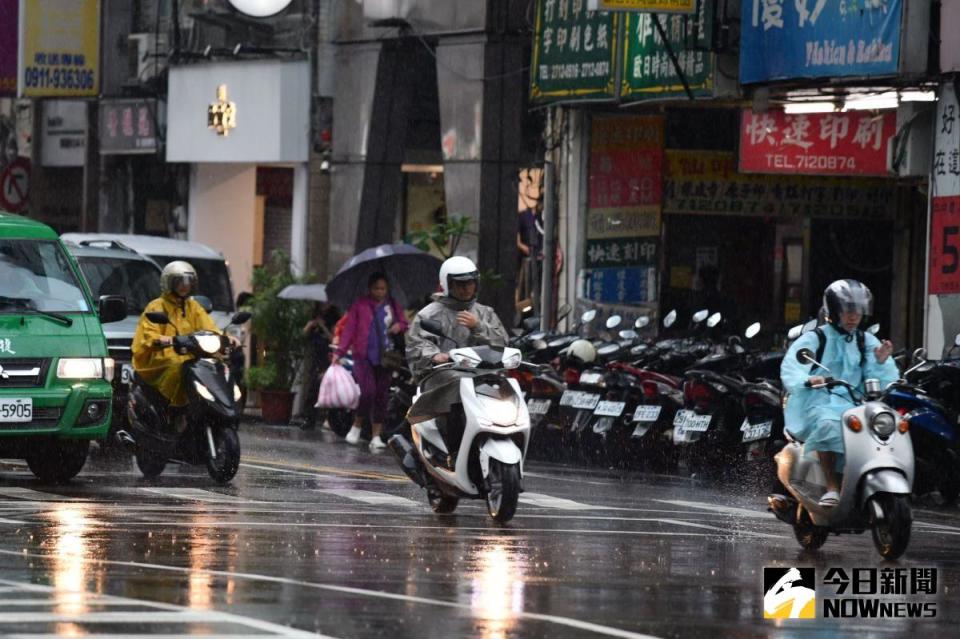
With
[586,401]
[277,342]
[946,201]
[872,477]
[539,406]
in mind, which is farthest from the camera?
[277,342]

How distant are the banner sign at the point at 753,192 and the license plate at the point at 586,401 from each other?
5.08m

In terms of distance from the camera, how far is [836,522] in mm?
13156

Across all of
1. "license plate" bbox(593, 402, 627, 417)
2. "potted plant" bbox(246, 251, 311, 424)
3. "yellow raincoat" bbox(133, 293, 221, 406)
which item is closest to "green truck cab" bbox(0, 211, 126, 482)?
"yellow raincoat" bbox(133, 293, 221, 406)

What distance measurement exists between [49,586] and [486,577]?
86.2 inches

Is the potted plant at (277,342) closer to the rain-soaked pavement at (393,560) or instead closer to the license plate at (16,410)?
the rain-soaked pavement at (393,560)

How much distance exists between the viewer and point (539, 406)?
76.6 feet

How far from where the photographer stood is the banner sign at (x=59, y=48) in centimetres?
3850

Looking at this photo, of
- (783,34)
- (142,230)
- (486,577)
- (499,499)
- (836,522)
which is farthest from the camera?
(142,230)

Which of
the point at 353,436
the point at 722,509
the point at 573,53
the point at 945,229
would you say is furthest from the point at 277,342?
the point at 722,509

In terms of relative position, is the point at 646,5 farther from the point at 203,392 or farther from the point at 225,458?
the point at 225,458

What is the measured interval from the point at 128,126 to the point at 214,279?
11785 millimetres

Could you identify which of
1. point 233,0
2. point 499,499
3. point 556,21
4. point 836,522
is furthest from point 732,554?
point 233,0

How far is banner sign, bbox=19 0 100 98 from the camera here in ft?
126

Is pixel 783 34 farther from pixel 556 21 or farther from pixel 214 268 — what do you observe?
pixel 214 268
